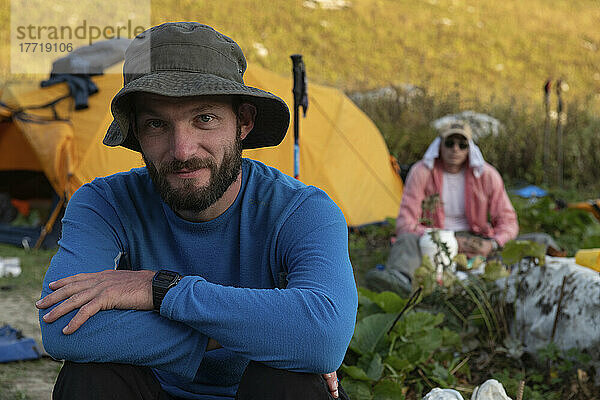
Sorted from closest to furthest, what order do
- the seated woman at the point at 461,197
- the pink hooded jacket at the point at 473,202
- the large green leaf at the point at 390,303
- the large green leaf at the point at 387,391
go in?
the large green leaf at the point at 387,391 → the large green leaf at the point at 390,303 → the seated woman at the point at 461,197 → the pink hooded jacket at the point at 473,202

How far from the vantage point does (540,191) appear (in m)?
7.49

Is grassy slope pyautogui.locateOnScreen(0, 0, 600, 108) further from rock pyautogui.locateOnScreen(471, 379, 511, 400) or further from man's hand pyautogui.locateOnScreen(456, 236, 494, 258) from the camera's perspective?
rock pyautogui.locateOnScreen(471, 379, 511, 400)

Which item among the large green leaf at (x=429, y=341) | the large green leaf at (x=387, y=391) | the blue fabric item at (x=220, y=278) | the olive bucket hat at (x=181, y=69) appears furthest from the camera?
the large green leaf at (x=429, y=341)

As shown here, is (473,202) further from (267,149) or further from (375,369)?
(375,369)

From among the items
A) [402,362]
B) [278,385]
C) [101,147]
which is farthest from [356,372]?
[101,147]

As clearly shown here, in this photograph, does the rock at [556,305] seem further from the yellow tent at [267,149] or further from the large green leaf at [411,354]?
the yellow tent at [267,149]

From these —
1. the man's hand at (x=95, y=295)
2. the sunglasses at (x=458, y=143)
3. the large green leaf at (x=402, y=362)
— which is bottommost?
the large green leaf at (x=402, y=362)

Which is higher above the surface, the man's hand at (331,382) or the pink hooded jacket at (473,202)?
the pink hooded jacket at (473,202)

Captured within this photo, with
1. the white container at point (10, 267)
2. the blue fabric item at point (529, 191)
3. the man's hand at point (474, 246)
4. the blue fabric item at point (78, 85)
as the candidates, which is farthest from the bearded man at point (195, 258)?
the blue fabric item at point (529, 191)

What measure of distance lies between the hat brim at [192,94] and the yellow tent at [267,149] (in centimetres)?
329

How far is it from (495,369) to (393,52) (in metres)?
21.3

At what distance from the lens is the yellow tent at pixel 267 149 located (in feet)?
17.7

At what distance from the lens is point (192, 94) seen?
63.4 inches

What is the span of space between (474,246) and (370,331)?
2.24 meters
